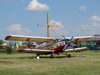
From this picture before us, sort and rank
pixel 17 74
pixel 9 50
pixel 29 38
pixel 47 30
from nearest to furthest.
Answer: pixel 17 74 < pixel 29 38 < pixel 9 50 < pixel 47 30

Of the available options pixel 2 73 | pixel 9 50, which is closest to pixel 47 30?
pixel 9 50

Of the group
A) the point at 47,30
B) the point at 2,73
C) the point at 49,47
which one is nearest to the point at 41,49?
the point at 49,47

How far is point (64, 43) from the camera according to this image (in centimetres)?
2916

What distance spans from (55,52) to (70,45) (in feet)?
7.18

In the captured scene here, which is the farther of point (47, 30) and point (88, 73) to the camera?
point (47, 30)

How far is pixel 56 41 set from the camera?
29375 millimetres

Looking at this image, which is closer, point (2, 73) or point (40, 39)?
point (2, 73)

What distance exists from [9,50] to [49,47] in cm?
1973

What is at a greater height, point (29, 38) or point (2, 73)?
point (29, 38)

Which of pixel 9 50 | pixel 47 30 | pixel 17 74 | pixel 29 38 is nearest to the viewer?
pixel 17 74

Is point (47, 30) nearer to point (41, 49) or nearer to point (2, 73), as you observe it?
point (41, 49)

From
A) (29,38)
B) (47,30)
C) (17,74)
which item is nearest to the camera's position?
(17,74)

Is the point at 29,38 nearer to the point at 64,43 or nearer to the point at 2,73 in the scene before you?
the point at 64,43

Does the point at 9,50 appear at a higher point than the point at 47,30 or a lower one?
lower
